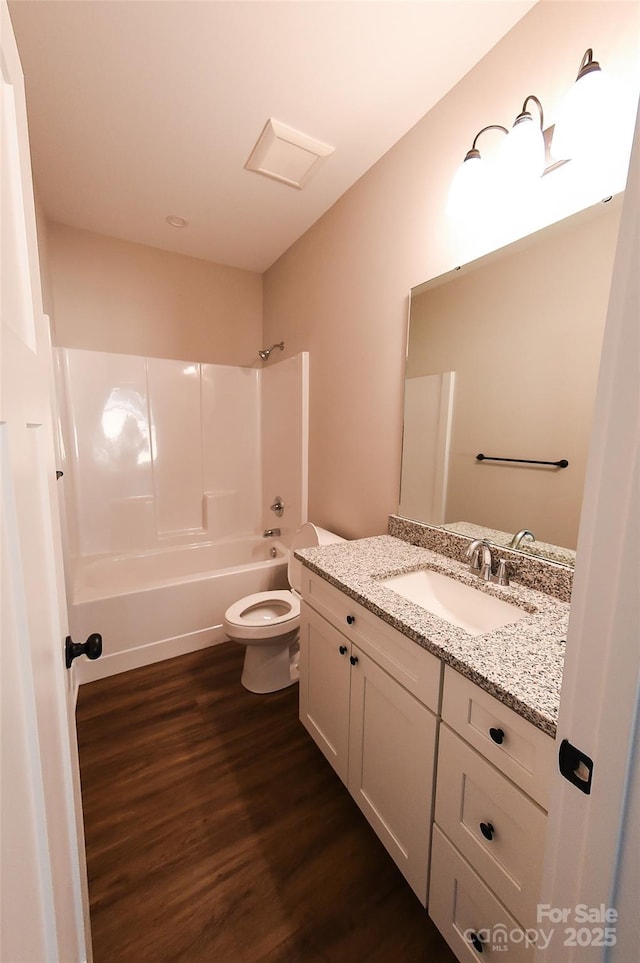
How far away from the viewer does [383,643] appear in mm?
1056

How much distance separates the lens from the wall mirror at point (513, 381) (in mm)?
1045

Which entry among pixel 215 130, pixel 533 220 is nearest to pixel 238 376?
pixel 215 130

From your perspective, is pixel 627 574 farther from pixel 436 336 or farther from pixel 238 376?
pixel 238 376

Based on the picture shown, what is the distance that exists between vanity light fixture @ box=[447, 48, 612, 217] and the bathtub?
2.19 meters

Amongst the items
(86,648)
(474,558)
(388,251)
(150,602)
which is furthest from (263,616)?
(388,251)

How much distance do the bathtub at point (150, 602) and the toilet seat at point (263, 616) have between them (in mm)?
358

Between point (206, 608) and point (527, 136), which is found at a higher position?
point (527, 136)

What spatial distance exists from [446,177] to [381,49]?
0.43 metres

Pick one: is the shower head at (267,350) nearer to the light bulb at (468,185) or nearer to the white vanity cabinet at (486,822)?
the light bulb at (468,185)

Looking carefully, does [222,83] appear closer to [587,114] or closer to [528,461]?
[587,114]

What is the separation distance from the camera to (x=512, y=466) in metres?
1.25

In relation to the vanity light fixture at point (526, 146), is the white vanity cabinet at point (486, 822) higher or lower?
lower

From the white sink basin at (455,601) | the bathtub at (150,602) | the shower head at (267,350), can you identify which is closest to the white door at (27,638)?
the white sink basin at (455,601)

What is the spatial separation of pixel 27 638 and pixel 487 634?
3.02 ft
